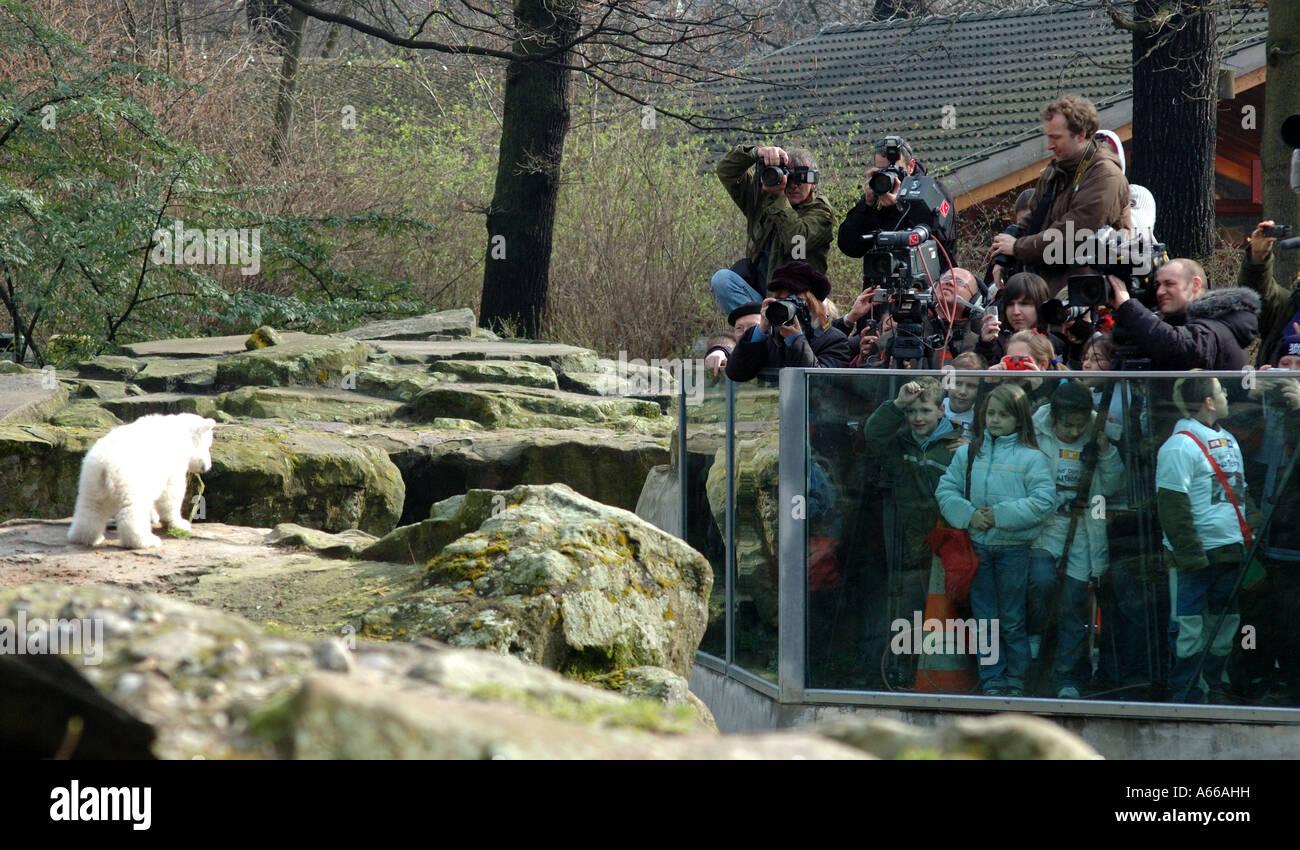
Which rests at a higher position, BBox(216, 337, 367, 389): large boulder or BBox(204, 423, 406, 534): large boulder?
BBox(216, 337, 367, 389): large boulder

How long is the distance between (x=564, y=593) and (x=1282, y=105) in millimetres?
7663

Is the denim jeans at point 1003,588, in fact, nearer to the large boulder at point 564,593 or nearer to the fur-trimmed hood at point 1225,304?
the large boulder at point 564,593

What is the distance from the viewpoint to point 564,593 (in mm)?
4434

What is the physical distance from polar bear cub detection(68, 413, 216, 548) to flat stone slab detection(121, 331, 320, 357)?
4392mm

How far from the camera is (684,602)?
496 centimetres

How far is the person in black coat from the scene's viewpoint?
19.1ft

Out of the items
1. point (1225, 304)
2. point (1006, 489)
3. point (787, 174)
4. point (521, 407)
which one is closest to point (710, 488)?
point (1006, 489)

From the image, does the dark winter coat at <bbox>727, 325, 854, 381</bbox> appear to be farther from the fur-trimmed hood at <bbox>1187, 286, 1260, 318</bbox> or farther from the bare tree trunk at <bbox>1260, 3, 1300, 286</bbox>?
the bare tree trunk at <bbox>1260, 3, 1300, 286</bbox>

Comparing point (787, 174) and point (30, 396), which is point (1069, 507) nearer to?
point (787, 174)

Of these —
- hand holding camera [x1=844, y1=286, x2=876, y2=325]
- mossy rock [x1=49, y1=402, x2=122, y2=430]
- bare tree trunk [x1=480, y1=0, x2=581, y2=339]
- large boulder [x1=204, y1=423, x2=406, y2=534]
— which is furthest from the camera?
bare tree trunk [x1=480, y1=0, x2=581, y2=339]

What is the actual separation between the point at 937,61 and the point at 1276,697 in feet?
56.3

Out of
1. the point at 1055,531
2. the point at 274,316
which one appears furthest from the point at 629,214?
the point at 1055,531

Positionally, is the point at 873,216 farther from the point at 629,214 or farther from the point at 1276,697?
the point at 629,214

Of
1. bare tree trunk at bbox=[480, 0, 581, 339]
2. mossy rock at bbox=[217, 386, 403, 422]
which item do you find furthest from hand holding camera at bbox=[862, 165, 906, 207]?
bare tree trunk at bbox=[480, 0, 581, 339]
